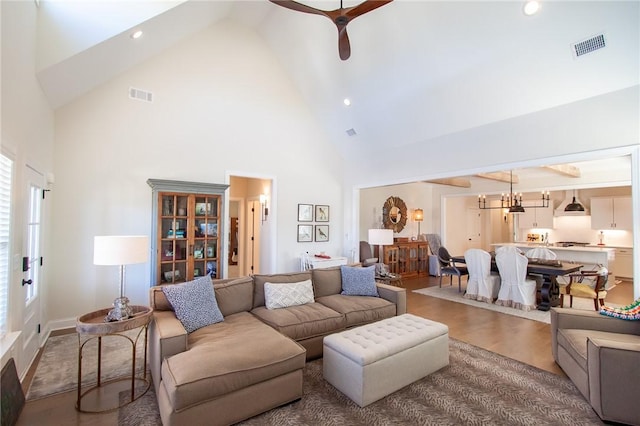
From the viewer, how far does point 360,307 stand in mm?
3750

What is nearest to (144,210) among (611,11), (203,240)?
(203,240)

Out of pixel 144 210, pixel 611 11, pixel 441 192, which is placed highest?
pixel 611 11

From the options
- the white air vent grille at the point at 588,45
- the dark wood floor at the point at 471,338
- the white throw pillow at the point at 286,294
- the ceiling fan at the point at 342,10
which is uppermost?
the ceiling fan at the point at 342,10

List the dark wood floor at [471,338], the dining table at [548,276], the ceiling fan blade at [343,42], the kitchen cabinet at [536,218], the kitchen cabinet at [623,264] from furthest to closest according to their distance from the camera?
1. the kitchen cabinet at [536,218]
2. the kitchen cabinet at [623,264]
3. the dining table at [548,276]
4. the ceiling fan blade at [343,42]
5. the dark wood floor at [471,338]

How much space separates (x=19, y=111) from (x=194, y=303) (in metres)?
2.32

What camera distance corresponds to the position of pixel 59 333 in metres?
3.96

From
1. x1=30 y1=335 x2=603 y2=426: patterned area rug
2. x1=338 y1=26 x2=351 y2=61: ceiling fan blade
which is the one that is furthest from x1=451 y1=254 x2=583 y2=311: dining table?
x1=338 y1=26 x2=351 y2=61: ceiling fan blade

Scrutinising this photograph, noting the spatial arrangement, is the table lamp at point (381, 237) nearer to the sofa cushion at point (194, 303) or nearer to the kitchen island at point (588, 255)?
the sofa cushion at point (194, 303)

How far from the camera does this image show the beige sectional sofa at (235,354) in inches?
80.5

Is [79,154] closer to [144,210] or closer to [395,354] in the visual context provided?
[144,210]

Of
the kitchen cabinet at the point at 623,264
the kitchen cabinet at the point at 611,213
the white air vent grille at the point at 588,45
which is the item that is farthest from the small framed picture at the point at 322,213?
the kitchen cabinet at the point at 623,264

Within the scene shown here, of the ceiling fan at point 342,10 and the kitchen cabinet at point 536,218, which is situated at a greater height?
the ceiling fan at point 342,10

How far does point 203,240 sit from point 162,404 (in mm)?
3195

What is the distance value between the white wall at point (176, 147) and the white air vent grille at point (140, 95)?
0.06m
